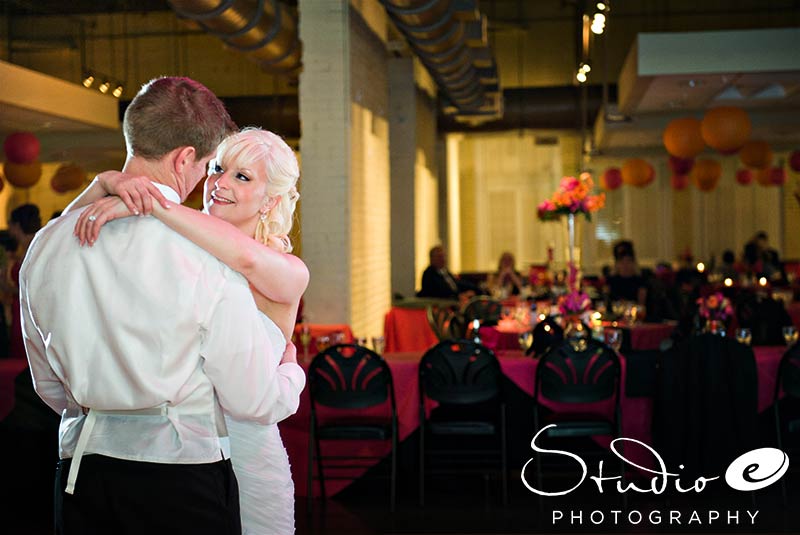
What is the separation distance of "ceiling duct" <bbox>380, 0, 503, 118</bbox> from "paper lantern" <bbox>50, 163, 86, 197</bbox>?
8.84ft

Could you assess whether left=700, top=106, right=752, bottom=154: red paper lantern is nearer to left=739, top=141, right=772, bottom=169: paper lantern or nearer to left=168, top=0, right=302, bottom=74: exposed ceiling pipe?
left=739, top=141, right=772, bottom=169: paper lantern

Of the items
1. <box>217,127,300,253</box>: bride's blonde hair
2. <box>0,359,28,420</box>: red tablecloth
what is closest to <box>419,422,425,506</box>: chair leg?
<box>0,359,28,420</box>: red tablecloth

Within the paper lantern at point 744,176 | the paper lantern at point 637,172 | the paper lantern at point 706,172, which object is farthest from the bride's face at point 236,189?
the paper lantern at point 744,176

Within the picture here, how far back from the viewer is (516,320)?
8297 mm

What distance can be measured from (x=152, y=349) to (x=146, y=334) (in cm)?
3

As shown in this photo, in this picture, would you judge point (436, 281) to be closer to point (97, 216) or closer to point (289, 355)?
point (289, 355)

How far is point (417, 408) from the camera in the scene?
5984 millimetres

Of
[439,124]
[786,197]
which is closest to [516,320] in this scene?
[439,124]

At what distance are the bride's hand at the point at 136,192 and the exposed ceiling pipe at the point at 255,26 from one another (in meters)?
3.49

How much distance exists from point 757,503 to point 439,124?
10.9 metres

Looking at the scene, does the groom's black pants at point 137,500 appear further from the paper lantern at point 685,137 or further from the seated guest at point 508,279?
the seated guest at point 508,279

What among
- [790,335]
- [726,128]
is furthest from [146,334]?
[726,128]

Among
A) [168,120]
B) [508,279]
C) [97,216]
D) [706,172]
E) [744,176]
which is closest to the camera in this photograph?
[97,216]

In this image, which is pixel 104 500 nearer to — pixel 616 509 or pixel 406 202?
pixel 616 509
